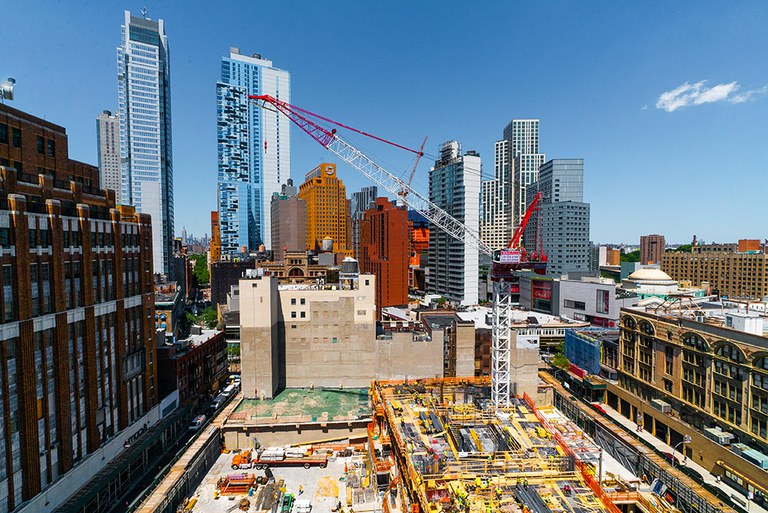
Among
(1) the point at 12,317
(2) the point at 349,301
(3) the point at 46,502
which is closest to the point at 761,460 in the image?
(2) the point at 349,301

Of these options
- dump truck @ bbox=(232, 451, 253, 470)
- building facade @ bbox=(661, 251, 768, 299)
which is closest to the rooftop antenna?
dump truck @ bbox=(232, 451, 253, 470)

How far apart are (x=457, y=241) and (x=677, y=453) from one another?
104003mm

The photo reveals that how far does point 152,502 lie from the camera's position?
42.3 metres

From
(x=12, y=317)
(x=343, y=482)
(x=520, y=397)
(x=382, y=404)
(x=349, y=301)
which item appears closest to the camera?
(x=12, y=317)

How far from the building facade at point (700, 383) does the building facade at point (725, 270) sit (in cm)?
11725

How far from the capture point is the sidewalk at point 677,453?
4222cm

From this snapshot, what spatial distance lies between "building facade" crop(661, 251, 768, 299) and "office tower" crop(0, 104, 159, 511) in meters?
193

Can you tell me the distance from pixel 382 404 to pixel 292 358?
75.5 ft

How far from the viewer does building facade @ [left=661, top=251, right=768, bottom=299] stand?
149000mm

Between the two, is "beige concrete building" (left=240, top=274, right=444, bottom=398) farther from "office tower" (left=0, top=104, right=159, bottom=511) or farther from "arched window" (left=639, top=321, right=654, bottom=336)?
"arched window" (left=639, top=321, right=654, bottom=336)

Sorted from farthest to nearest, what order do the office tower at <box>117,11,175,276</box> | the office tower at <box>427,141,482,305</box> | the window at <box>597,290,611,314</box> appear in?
the office tower at <box>117,11,175,276</box>
the office tower at <box>427,141,482,305</box>
the window at <box>597,290,611,314</box>

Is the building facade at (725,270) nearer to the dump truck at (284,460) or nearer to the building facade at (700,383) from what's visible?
the building facade at (700,383)

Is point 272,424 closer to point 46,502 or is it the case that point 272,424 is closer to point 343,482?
point 343,482

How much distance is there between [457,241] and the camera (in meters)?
152
